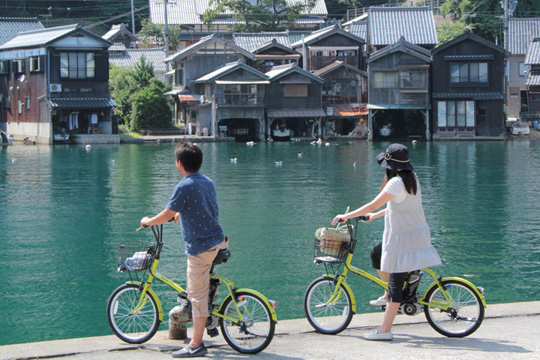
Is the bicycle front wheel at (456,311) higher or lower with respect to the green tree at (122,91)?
lower

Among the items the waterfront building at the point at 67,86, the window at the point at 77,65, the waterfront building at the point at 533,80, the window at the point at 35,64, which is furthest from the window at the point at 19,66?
the waterfront building at the point at 533,80

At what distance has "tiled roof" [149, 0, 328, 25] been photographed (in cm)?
8344

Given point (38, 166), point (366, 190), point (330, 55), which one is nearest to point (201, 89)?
point (330, 55)

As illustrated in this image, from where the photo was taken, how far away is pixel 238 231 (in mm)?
17844

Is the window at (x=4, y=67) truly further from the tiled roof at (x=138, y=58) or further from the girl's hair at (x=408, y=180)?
the girl's hair at (x=408, y=180)

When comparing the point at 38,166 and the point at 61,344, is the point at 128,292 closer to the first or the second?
the point at 61,344

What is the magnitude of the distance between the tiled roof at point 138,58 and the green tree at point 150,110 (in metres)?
15.6

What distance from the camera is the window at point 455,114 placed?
57.5m

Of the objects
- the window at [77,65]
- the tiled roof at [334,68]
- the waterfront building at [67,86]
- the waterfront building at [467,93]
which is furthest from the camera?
the tiled roof at [334,68]

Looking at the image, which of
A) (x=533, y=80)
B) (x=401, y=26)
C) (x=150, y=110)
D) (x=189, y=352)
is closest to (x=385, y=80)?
(x=401, y=26)

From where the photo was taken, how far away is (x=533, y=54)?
6406 cm

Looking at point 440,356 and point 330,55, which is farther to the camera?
point 330,55

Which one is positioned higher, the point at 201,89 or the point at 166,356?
the point at 201,89

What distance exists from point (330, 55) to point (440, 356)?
59199 mm
